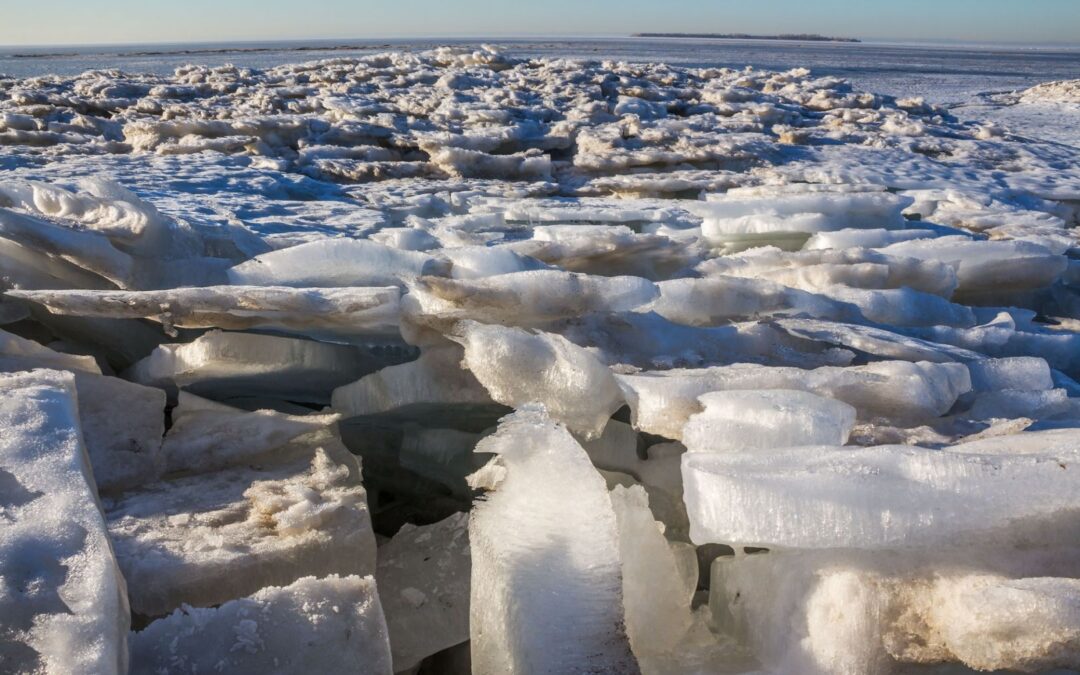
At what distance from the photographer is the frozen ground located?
116 cm

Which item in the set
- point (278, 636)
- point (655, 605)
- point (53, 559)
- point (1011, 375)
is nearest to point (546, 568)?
point (655, 605)

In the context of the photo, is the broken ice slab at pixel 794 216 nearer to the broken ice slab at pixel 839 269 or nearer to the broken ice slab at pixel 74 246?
the broken ice slab at pixel 839 269

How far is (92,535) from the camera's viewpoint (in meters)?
1.11

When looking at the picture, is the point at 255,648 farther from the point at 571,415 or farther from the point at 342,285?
the point at 342,285

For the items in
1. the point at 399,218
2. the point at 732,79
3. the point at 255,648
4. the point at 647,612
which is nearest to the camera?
the point at 255,648

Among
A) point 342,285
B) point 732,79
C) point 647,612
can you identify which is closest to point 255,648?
point 647,612

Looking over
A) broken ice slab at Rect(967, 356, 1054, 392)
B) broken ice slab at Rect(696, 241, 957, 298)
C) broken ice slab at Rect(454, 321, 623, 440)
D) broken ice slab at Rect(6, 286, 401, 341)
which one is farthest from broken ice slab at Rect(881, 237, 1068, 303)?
broken ice slab at Rect(6, 286, 401, 341)

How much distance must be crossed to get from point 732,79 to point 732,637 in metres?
9.89

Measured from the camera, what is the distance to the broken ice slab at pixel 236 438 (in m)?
1.66

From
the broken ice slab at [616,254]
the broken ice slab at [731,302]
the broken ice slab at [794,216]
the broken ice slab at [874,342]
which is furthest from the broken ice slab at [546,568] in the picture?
the broken ice slab at [794,216]

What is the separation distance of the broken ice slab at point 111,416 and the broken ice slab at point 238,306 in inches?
5.9

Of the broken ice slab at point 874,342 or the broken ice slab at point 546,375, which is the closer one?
the broken ice slab at point 546,375

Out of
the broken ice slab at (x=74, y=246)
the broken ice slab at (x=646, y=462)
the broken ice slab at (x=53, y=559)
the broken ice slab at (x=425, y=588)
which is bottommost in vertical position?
the broken ice slab at (x=425, y=588)

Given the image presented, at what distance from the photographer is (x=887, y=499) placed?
126 cm
